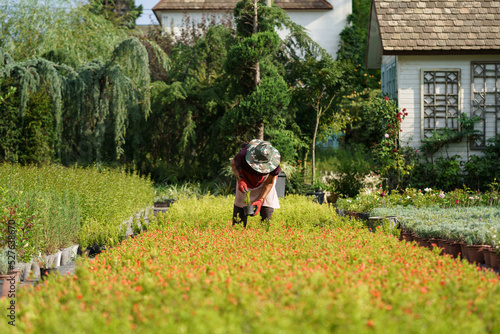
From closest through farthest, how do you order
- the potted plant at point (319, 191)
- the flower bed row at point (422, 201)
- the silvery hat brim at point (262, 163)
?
the silvery hat brim at point (262, 163) → the flower bed row at point (422, 201) → the potted plant at point (319, 191)

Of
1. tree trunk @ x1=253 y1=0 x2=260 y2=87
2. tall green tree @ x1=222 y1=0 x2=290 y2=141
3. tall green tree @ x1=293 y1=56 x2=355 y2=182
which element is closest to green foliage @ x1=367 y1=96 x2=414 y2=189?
tall green tree @ x1=293 y1=56 x2=355 y2=182

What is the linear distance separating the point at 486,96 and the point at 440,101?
3.66 ft

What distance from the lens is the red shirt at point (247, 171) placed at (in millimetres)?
7367

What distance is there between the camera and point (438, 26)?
1280 cm

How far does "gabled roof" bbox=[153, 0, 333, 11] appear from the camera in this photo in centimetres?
3056

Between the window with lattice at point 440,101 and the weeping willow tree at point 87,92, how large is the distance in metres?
7.43

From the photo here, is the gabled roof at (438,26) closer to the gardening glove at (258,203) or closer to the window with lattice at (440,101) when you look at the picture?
the window with lattice at (440,101)

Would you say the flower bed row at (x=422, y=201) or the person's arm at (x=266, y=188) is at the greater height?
the person's arm at (x=266, y=188)

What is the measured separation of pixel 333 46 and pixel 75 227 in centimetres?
2533

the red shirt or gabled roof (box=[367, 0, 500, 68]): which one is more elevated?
gabled roof (box=[367, 0, 500, 68])

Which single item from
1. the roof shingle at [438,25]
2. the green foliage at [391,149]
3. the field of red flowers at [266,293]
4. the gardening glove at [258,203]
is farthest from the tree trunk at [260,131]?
the field of red flowers at [266,293]

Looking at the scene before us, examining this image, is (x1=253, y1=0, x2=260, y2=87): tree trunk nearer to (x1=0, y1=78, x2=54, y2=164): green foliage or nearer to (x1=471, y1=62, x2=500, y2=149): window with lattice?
(x1=471, y1=62, x2=500, y2=149): window with lattice

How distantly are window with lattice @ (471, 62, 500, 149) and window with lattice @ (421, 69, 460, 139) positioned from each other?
422 millimetres

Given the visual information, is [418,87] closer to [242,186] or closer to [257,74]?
[257,74]
